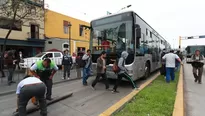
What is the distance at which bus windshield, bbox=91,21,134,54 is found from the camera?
21.9ft

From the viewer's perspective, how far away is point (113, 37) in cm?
704

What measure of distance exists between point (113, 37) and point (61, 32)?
19.3 metres

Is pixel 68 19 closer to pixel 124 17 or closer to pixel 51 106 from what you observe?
pixel 124 17

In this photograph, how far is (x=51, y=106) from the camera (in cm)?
470

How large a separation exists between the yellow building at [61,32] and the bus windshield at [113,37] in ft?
38.9

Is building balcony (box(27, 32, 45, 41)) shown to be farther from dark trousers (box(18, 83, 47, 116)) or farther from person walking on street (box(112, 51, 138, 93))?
dark trousers (box(18, 83, 47, 116))

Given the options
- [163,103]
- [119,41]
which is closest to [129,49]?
[119,41]

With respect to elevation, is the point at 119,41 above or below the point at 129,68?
above

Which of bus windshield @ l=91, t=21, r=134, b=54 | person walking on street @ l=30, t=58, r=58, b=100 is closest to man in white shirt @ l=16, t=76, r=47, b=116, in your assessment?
person walking on street @ l=30, t=58, r=58, b=100

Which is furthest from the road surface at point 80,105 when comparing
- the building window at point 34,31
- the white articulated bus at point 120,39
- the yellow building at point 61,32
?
the building window at point 34,31

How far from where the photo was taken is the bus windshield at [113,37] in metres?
6.68

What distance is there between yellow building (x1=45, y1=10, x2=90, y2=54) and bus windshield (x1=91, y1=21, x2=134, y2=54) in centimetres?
1185

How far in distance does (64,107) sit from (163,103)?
9.96 feet

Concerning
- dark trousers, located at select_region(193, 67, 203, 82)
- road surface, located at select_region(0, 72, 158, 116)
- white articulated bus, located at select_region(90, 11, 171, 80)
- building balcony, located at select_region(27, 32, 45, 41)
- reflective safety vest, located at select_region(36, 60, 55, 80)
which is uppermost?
building balcony, located at select_region(27, 32, 45, 41)
